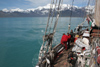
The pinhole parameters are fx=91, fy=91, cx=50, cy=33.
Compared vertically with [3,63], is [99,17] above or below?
above

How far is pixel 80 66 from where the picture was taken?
5098 mm

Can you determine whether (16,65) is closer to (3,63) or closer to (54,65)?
(3,63)

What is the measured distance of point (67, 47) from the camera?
840cm

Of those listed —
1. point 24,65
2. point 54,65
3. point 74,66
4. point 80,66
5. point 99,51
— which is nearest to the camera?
point 99,51

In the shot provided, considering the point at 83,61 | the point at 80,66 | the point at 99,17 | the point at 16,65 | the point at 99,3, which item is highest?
the point at 99,3

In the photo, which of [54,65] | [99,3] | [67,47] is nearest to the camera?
[54,65]

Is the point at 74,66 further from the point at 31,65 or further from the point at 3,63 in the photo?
the point at 3,63

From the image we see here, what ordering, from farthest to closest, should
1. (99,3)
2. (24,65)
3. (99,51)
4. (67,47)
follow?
(24,65) < (99,3) < (67,47) < (99,51)

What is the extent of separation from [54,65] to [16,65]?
864 cm

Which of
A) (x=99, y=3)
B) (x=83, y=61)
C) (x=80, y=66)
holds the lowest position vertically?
(x=80, y=66)

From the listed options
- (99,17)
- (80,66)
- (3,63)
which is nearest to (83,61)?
(80,66)

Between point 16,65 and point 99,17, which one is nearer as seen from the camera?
point 99,17

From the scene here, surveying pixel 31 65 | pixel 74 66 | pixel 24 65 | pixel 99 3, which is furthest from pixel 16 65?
pixel 99 3

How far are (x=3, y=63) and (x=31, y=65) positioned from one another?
428 centimetres
